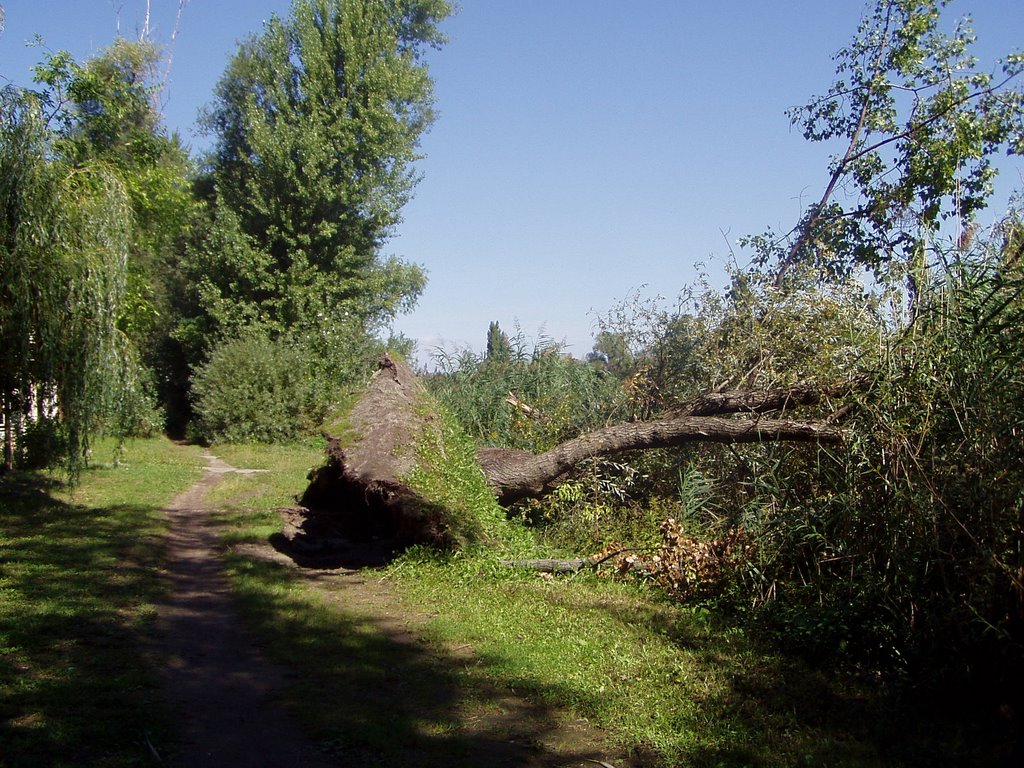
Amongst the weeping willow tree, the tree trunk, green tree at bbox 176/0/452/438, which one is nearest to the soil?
the weeping willow tree

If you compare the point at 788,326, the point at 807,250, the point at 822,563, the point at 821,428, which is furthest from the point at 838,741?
the point at 807,250

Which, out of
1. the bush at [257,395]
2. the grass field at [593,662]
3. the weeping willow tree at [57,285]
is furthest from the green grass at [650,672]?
the bush at [257,395]

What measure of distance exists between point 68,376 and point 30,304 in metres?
1.04

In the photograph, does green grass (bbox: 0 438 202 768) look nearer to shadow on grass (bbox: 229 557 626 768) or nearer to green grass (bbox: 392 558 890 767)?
shadow on grass (bbox: 229 557 626 768)

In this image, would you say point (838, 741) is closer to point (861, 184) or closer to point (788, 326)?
point (788, 326)

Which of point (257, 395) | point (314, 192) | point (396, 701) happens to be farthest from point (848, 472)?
point (314, 192)

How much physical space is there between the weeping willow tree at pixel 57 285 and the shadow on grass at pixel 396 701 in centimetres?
508

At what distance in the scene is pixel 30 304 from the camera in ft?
35.7

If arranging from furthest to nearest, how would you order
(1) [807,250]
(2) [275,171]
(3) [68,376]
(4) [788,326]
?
(2) [275,171] → (1) [807,250] → (3) [68,376] → (4) [788,326]

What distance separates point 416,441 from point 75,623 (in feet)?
14.7

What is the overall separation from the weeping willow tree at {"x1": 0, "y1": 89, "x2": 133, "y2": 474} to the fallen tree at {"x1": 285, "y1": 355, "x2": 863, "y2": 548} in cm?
325

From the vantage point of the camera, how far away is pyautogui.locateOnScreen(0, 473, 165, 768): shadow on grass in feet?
15.9

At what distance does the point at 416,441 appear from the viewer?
10.7 metres

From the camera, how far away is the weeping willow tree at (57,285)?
1089cm
